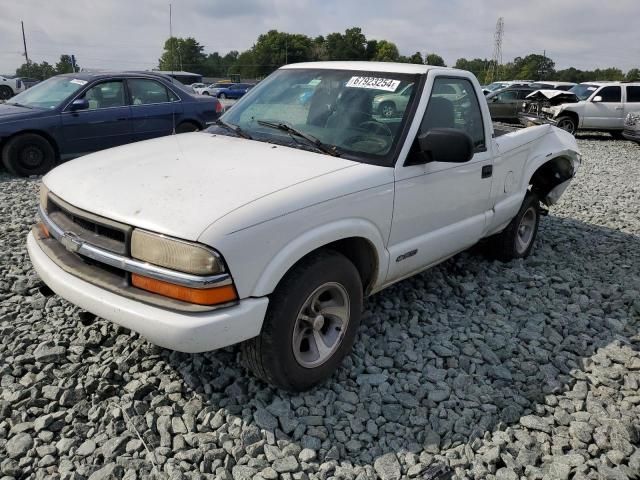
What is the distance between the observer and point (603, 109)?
15.2 meters

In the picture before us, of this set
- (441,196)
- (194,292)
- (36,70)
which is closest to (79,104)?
(441,196)

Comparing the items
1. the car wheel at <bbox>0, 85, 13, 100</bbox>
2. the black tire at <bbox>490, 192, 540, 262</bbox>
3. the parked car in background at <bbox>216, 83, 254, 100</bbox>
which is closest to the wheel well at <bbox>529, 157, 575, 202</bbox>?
the black tire at <bbox>490, 192, 540, 262</bbox>

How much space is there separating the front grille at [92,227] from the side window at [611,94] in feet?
53.6

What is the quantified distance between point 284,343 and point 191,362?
0.79 metres

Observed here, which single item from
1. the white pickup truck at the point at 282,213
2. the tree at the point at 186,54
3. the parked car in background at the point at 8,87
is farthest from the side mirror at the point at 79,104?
the tree at the point at 186,54

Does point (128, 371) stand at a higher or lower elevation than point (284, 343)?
lower

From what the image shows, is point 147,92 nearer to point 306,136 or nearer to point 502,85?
point 306,136

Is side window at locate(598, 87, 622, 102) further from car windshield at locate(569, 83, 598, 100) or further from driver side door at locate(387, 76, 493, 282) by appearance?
driver side door at locate(387, 76, 493, 282)

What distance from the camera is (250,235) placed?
91.3 inches

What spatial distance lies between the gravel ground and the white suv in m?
12.8

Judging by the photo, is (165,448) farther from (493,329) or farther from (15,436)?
(493,329)

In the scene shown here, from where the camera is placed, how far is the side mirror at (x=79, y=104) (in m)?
7.94

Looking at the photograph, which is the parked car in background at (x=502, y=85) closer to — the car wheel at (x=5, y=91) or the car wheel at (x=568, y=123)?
the car wheel at (x=568, y=123)

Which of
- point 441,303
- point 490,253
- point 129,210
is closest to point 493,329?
point 441,303
